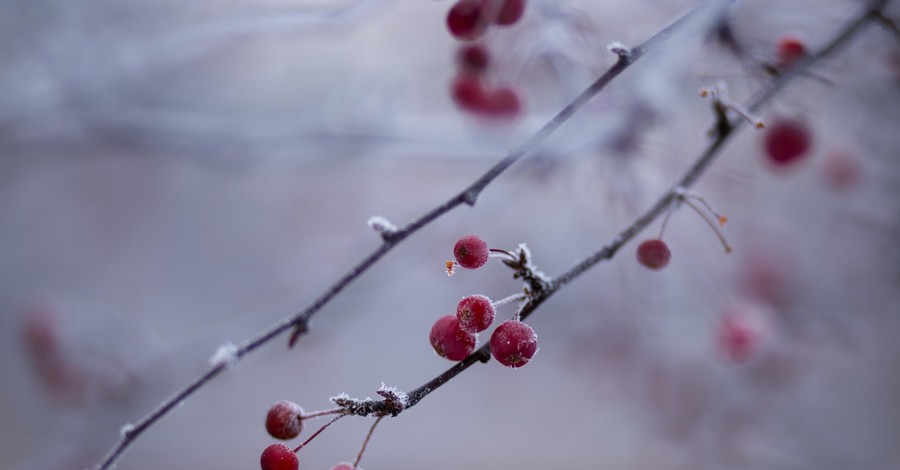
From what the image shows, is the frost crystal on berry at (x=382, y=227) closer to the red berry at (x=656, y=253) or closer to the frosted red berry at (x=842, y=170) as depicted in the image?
the red berry at (x=656, y=253)

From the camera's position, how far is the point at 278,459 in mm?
498

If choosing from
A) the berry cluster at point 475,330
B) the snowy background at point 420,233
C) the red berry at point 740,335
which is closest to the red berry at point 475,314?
the berry cluster at point 475,330

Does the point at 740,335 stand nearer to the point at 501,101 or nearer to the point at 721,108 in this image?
the point at 501,101

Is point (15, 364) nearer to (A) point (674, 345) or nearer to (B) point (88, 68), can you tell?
(B) point (88, 68)

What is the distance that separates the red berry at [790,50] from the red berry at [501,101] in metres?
0.38

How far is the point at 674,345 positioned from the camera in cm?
258

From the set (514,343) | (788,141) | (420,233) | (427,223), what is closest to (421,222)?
(427,223)

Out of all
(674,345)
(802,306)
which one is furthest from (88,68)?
(674,345)

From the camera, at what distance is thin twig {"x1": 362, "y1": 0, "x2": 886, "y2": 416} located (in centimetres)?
45

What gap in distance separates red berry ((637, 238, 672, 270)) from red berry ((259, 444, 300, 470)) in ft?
1.17

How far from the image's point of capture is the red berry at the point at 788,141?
957 millimetres

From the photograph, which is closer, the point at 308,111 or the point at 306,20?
the point at 306,20

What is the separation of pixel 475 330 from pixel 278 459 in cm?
19

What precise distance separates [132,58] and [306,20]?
0.56m
